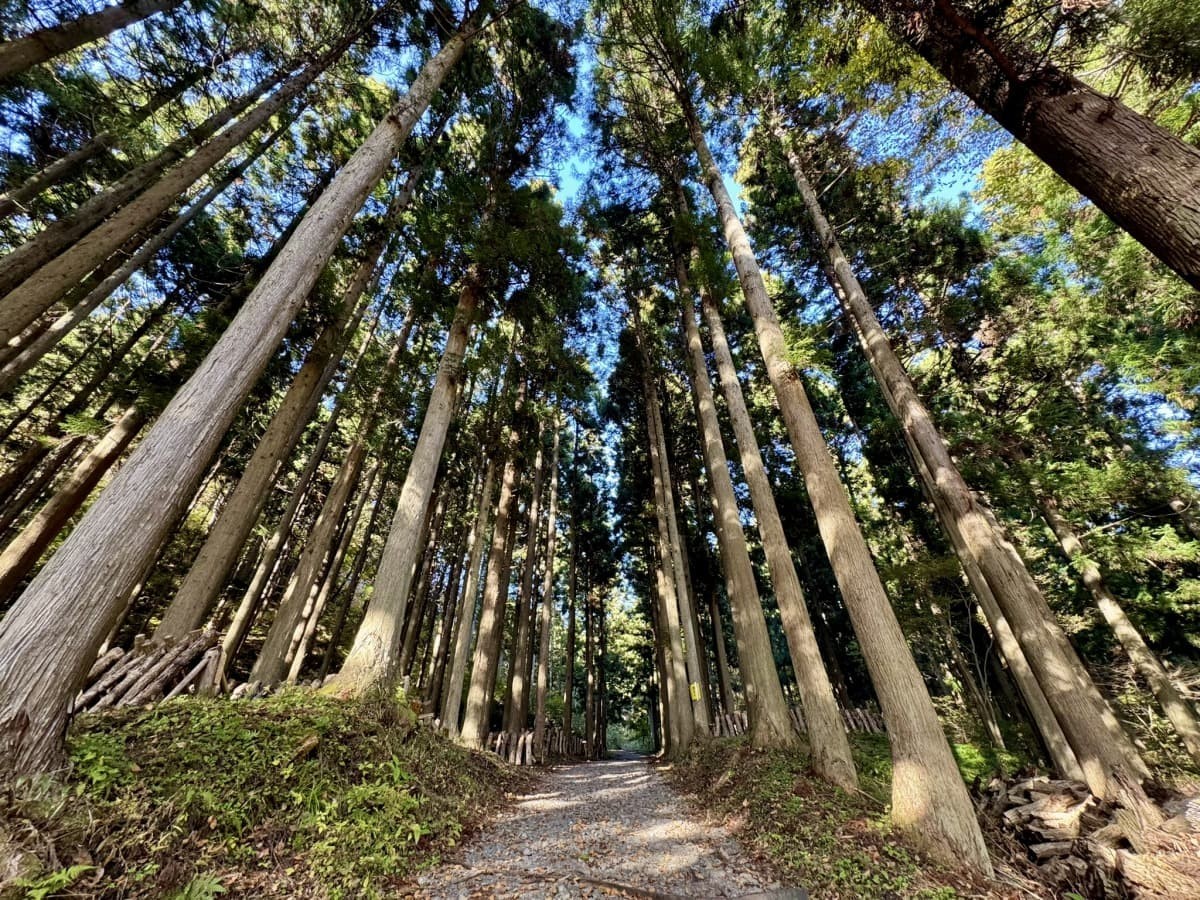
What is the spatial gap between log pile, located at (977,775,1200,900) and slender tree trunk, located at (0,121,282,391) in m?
14.8

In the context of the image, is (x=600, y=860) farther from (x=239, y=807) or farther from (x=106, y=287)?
(x=106, y=287)

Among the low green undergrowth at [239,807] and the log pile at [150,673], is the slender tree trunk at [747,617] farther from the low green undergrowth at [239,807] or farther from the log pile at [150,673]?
the log pile at [150,673]

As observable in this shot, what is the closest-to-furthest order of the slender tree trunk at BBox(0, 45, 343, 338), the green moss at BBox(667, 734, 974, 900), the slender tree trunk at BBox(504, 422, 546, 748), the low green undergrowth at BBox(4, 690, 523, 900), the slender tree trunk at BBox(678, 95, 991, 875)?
the low green undergrowth at BBox(4, 690, 523, 900) < the green moss at BBox(667, 734, 974, 900) < the slender tree trunk at BBox(678, 95, 991, 875) < the slender tree trunk at BBox(0, 45, 343, 338) < the slender tree trunk at BBox(504, 422, 546, 748)

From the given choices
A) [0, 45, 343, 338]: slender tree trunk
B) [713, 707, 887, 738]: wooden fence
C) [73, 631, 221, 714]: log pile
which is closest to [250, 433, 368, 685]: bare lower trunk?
[73, 631, 221, 714]: log pile

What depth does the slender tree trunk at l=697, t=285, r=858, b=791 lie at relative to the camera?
5.02 m

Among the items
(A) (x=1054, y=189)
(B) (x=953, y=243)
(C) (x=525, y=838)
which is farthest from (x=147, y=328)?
(B) (x=953, y=243)

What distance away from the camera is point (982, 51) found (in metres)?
3.19

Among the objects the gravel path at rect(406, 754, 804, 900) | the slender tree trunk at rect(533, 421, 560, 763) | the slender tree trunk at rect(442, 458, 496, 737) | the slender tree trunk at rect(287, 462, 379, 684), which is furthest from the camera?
the slender tree trunk at rect(533, 421, 560, 763)

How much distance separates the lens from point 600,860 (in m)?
3.83

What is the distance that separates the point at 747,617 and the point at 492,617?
20.9ft

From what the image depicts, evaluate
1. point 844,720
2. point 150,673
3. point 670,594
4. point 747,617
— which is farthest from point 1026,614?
point 150,673

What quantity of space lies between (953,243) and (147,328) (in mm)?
19838

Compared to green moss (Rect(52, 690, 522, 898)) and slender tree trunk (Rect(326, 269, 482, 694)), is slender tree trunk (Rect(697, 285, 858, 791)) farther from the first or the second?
slender tree trunk (Rect(326, 269, 482, 694))

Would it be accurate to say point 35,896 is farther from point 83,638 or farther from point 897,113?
point 897,113
